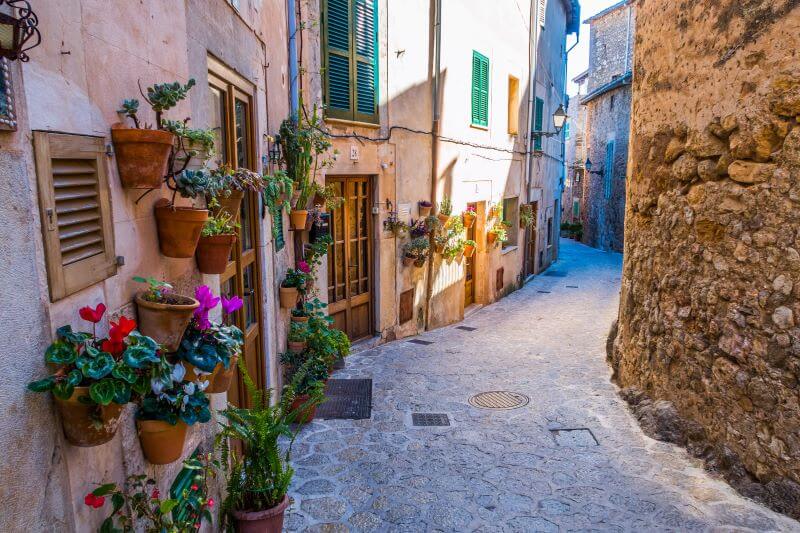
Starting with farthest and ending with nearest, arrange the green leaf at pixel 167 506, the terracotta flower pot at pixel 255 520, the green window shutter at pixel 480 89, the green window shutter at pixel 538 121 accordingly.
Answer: the green window shutter at pixel 538 121 < the green window shutter at pixel 480 89 < the terracotta flower pot at pixel 255 520 < the green leaf at pixel 167 506

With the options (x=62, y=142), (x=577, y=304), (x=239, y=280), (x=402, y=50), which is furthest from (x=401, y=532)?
(x=577, y=304)

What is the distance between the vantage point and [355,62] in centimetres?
795

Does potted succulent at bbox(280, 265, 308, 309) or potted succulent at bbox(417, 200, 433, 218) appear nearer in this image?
potted succulent at bbox(280, 265, 308, 309)

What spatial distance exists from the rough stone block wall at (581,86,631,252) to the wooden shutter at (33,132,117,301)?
21.1 m

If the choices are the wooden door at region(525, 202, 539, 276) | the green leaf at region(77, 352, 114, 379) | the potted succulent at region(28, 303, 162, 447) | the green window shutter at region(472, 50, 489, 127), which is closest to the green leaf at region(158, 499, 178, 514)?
the potted succulent at region(28, 303, 162, 447)

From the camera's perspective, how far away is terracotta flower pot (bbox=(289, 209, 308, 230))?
20.2 feet

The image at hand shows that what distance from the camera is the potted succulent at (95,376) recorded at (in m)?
1.64

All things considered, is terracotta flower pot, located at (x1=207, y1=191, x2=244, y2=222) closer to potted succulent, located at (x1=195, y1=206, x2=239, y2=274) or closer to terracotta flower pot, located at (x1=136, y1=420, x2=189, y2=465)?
potted succulent, located at (x1=195, y1=206, x2=239, y2=274)

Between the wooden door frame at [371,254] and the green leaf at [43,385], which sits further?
the wooden door frame at [371,254]

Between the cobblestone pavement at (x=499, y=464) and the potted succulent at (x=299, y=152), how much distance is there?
2280mm

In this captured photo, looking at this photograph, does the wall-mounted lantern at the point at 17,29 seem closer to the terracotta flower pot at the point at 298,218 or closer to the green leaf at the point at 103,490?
the green leaf at the point at 103,490

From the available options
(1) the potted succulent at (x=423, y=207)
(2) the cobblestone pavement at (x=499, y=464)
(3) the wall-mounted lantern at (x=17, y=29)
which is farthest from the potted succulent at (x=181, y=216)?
(1) the potted succulent at (x=423, y=207)

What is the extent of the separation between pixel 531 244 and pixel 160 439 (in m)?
15.9

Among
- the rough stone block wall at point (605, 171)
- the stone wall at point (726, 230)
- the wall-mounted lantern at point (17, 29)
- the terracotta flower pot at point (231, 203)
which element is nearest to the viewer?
the wall-mounted lantern at point (17, 29)
